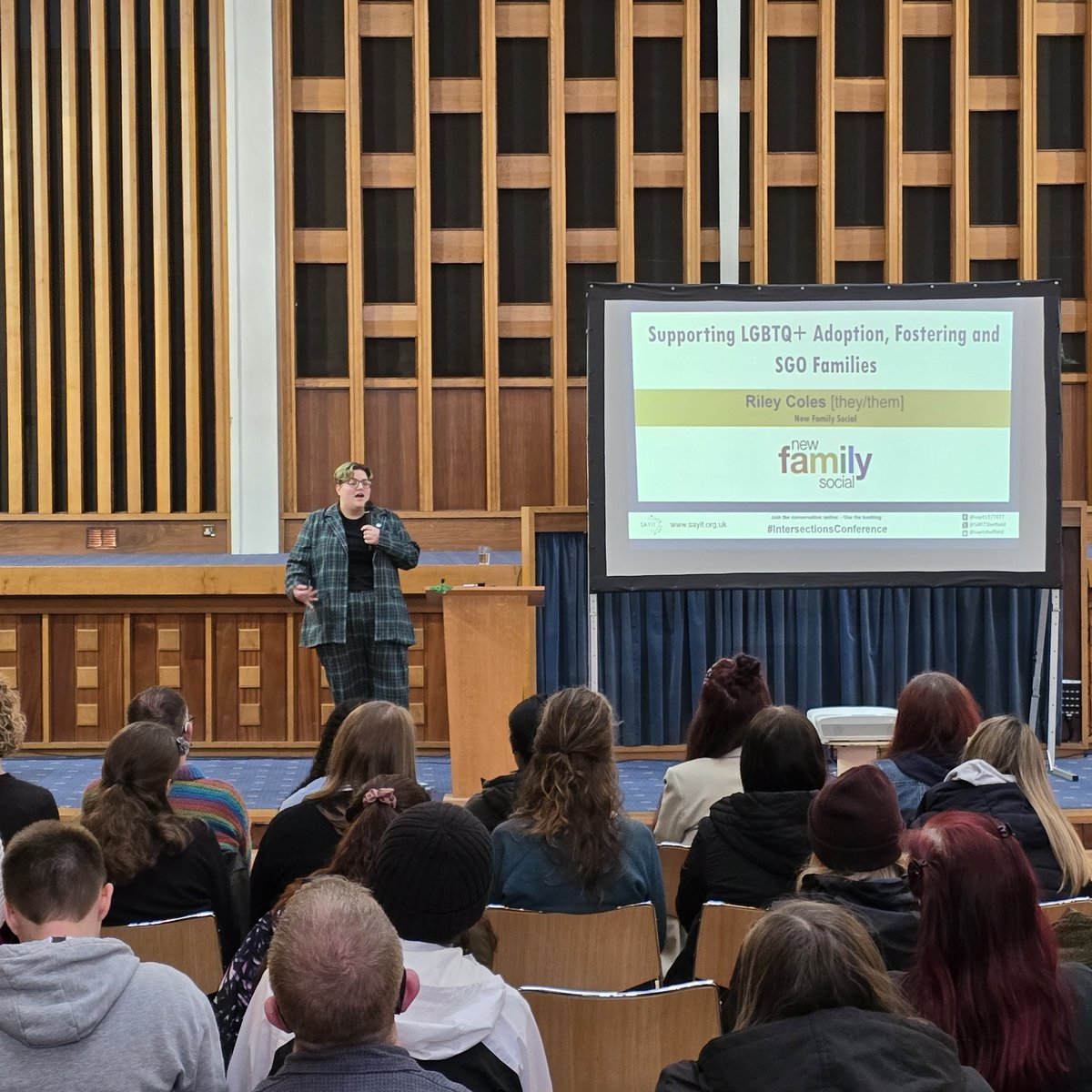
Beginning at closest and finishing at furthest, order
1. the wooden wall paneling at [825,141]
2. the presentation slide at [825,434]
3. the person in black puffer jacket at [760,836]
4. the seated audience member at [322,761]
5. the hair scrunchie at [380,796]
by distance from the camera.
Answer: the hair scrunchie at [380,796]
the person in black puffer jacket at [760,836]
the seated audience member at [322,761]
the presentation slide at [825,434]
the wooden wall paneling at [825,141]

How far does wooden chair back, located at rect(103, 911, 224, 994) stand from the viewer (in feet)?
7.08

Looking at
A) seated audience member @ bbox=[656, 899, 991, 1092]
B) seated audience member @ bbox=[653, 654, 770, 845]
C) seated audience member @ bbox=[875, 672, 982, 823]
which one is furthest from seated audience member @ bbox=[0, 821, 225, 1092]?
seated audience member @ bbox=[875, 672, 982, 823]

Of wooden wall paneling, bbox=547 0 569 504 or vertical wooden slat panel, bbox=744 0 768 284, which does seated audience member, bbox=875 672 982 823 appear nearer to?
wooden wall paneling, bbox=547 0 569 504

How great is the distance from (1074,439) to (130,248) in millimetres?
5320

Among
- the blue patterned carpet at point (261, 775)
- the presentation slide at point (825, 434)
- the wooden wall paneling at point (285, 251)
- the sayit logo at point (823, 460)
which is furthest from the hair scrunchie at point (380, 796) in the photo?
the wooden wall paneling at point (285, 251)

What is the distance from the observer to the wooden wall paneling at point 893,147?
7195 millimetres

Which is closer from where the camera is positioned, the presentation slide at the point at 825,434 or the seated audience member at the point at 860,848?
the seated audience member at the point at 860,848

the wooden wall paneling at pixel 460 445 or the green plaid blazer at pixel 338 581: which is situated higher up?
the wooden wall paneling at pixel 460 445

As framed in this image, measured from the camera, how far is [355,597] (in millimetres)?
5090

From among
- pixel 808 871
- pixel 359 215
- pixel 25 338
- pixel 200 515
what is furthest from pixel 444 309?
pixel 808 871

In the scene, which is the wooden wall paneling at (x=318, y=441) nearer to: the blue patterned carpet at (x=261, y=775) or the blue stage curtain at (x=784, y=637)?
the blue stage curtain at (x=784, y=637)

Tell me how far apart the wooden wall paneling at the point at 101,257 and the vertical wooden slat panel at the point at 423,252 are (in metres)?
1.59

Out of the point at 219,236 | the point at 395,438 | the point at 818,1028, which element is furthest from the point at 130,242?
the point at 818,1028

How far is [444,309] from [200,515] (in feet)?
5.84
